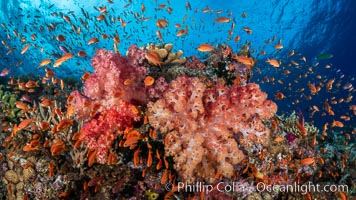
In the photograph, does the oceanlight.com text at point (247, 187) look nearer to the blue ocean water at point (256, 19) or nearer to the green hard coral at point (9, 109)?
the green hard coral at point (9, 109)

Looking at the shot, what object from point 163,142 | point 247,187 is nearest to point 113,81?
point 163,142

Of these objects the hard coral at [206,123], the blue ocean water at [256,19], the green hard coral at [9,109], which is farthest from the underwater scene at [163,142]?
the blue ocean water at [256,19]

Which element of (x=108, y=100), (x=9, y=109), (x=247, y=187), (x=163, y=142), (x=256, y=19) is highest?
(x=256, y=19)

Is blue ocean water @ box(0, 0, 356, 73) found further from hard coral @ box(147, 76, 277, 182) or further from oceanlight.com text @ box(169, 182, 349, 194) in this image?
hard coral @ box(147, 76, 277, 182)

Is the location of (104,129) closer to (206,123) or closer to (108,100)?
(108,100)

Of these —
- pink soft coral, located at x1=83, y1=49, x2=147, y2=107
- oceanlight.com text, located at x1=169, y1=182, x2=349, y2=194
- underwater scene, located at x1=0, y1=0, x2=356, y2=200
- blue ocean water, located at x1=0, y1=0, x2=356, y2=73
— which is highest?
blue ocean water, located at x1=0, y1=0, x2=356, y2=73

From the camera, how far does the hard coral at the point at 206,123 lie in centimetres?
429

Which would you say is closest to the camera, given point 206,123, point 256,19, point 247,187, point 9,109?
point 206,123

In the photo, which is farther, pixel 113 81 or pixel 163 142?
pixel 163 142

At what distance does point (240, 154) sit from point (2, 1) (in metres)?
34.3

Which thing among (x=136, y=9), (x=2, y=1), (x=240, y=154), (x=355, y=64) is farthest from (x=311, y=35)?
(x=2, y=1)

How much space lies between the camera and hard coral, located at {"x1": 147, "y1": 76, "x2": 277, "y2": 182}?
4.29 metres

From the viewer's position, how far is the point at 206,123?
438 cm

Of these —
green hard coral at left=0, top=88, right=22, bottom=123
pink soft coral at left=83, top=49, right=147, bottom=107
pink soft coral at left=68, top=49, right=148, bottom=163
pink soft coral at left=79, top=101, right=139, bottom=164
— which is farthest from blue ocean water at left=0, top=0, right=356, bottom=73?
pink soft coral at left=79, top=101, right=139, bottom=164
